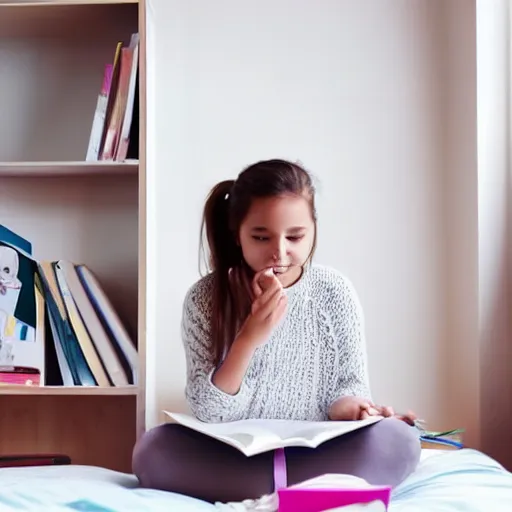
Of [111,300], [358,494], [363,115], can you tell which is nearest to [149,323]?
[111,300]

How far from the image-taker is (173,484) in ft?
3.92

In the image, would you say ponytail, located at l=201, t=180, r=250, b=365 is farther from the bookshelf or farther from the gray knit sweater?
the bookshelf

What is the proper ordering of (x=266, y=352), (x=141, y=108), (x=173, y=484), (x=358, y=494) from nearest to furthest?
(x=358, y=494) → (x=173, y=484) → (x=266, y=352) → (x=141, y=108)

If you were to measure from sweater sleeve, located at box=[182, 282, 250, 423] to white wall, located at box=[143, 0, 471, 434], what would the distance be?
1.28 feet

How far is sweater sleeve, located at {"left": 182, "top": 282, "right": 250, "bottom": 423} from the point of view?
4.38 ft

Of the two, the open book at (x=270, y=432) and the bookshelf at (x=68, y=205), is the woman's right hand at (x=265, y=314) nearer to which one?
the open book at (x=270, y=432)

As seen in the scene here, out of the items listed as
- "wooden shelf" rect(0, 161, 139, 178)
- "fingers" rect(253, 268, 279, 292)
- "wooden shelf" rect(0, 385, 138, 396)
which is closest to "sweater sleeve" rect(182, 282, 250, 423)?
"fingers" rect(253, 268, 279, 292)

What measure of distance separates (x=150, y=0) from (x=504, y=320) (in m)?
1.02

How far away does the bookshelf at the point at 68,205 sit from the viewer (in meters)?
1.87

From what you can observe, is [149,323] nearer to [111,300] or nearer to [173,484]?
[111,300]

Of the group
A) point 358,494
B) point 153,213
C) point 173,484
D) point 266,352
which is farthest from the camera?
point 153,213

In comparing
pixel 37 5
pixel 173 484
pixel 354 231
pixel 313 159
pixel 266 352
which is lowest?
pixel 173 484

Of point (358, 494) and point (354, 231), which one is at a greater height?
point (354, 231)

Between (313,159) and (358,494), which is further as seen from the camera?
(313,159)
